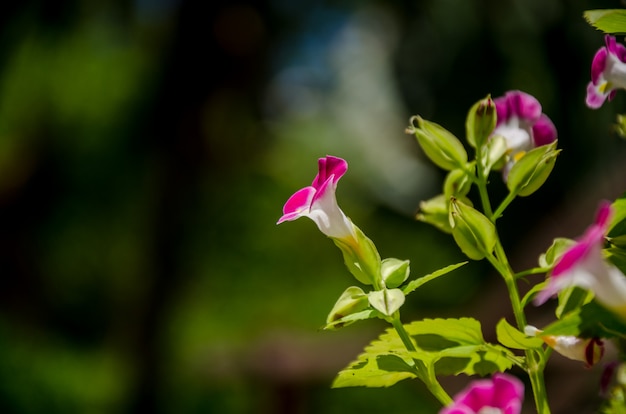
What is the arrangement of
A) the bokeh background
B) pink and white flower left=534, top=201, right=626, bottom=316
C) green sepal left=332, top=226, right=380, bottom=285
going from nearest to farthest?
pink and white flower left=534, top=201, right=626, bottom=316 < green sepal left=332, top=226, right=380, bottom=285 < the bokeh background

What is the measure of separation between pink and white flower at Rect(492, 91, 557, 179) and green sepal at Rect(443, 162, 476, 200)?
0.04 meters

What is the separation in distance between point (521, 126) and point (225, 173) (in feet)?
11.9

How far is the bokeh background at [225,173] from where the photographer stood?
9.21 ft

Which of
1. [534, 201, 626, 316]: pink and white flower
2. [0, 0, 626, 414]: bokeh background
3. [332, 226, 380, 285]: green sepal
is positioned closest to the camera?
[534, 201, 626, 316]: pink and white flower

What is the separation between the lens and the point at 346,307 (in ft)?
0.99

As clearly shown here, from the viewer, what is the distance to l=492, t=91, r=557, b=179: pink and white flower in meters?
0.38

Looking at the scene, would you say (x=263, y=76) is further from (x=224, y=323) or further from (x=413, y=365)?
(x=413, y=365)

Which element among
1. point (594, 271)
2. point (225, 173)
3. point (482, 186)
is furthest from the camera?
point (225, 173)

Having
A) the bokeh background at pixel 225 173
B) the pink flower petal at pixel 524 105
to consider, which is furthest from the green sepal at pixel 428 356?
the bokeh background at pixel 225 173

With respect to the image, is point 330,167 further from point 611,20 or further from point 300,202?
point 611,20

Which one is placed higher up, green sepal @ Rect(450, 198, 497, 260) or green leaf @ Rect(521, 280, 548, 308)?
green sepal @ Rect(450, 198, 497, 260)

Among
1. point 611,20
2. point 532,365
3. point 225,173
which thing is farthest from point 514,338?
point 225,173

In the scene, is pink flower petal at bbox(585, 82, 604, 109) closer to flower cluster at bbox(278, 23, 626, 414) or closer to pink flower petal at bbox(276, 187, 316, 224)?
flower cluster at bbox(278, 23, 626, 414)

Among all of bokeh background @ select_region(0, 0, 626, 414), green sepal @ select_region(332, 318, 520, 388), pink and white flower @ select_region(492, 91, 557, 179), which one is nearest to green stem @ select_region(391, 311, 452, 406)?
green sepal @ select_region(332, 318, 520, 388)
